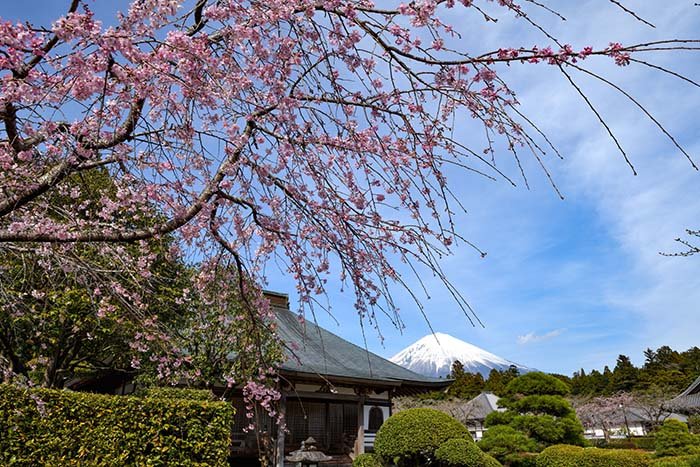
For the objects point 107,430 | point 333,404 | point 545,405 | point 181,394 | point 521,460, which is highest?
point 181,394

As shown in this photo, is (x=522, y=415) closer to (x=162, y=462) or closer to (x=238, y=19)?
(x=162, y=462)

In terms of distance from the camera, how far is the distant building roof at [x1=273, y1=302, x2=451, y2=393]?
34.7ft

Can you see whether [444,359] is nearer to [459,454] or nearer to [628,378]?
[628,378]

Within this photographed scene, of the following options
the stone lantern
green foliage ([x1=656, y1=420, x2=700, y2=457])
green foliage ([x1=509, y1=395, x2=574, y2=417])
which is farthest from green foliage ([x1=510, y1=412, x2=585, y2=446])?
the stone lantern

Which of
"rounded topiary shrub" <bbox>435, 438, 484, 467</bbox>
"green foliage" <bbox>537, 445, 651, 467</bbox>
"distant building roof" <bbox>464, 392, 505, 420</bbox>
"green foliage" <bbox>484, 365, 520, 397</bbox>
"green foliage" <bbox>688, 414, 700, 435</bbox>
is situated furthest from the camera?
"green foliage" <bbox>484, 365, 520, 397</bbox>

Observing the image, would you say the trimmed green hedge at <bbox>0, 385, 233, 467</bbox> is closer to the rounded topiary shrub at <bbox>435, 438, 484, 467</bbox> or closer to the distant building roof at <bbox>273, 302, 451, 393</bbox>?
the distant building roof at <bbox>273, 302, 451, 393</bbox>

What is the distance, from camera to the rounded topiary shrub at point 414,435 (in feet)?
32.1

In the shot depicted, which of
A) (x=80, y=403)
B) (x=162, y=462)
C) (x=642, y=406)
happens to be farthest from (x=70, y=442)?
(x=642, y=406)

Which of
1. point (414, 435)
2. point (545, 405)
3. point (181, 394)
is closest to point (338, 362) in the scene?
point (414, 435)

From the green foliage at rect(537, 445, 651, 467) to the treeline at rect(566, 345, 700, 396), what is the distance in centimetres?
2314

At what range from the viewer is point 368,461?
10008 mm

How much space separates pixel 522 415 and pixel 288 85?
14.6 m

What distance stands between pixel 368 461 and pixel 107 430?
598 centimetres

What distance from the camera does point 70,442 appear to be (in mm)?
5258
